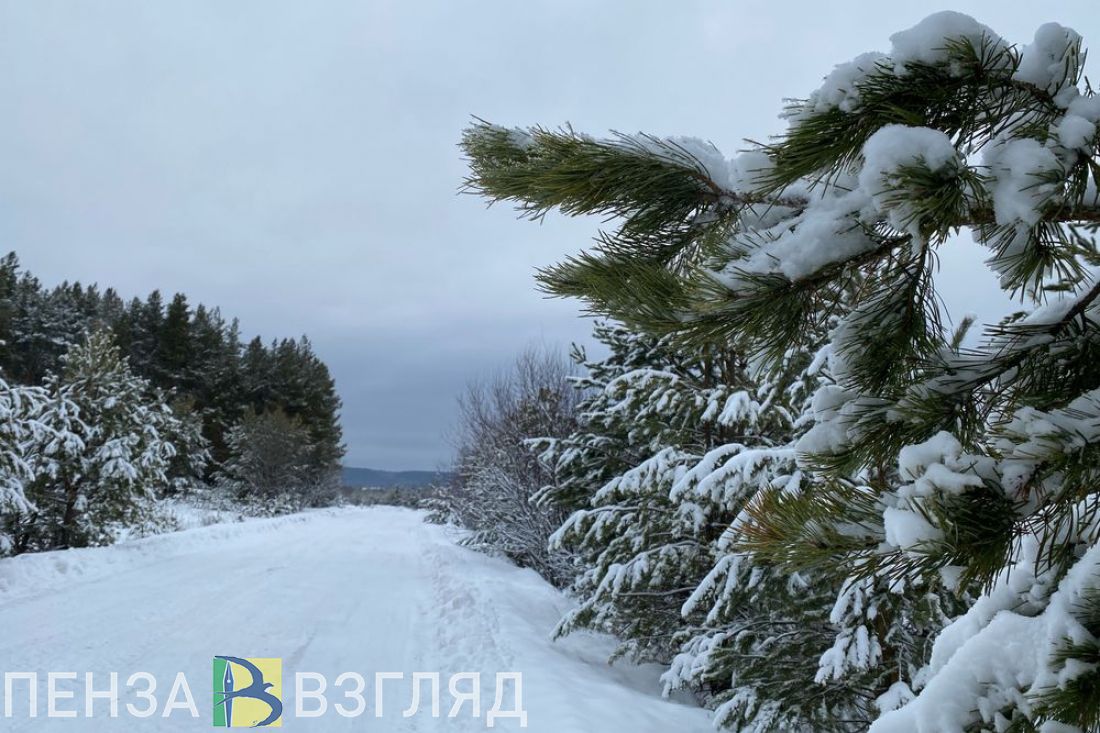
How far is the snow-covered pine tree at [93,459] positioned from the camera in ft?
44.2

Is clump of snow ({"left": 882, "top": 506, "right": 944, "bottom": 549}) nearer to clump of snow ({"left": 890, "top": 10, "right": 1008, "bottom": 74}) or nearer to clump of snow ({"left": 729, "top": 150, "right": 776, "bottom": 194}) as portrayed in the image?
clump of snow ({"left": 729, "top": 150, "right": 776, "bottom": 194})

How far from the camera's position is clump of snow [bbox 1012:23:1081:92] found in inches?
53.3

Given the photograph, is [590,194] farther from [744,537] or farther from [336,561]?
[336,561]

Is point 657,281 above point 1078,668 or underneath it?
above

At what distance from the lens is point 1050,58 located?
4.48 ft

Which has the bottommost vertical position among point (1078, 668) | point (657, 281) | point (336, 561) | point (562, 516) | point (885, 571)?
point (336, 561)

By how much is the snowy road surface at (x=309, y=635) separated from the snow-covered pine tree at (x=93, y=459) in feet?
3.49

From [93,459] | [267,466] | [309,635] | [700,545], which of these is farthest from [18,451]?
[267,466]

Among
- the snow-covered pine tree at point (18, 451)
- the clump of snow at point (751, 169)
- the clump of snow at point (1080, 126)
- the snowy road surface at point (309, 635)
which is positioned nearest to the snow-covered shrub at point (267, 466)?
the snow-covered pine tree at point (18, 451)

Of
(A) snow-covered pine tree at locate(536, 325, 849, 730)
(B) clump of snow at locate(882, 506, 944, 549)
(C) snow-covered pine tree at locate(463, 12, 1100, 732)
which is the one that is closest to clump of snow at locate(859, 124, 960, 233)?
(C) snow-covered pine tree at locate(463, 12, 1100, 732)

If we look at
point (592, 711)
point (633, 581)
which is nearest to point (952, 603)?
point (592, 711)

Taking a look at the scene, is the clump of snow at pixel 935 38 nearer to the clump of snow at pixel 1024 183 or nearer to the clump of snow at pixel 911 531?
the clump of snow at pixel 1024 183

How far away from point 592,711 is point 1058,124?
539 cm

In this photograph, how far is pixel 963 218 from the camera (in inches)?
50.7
